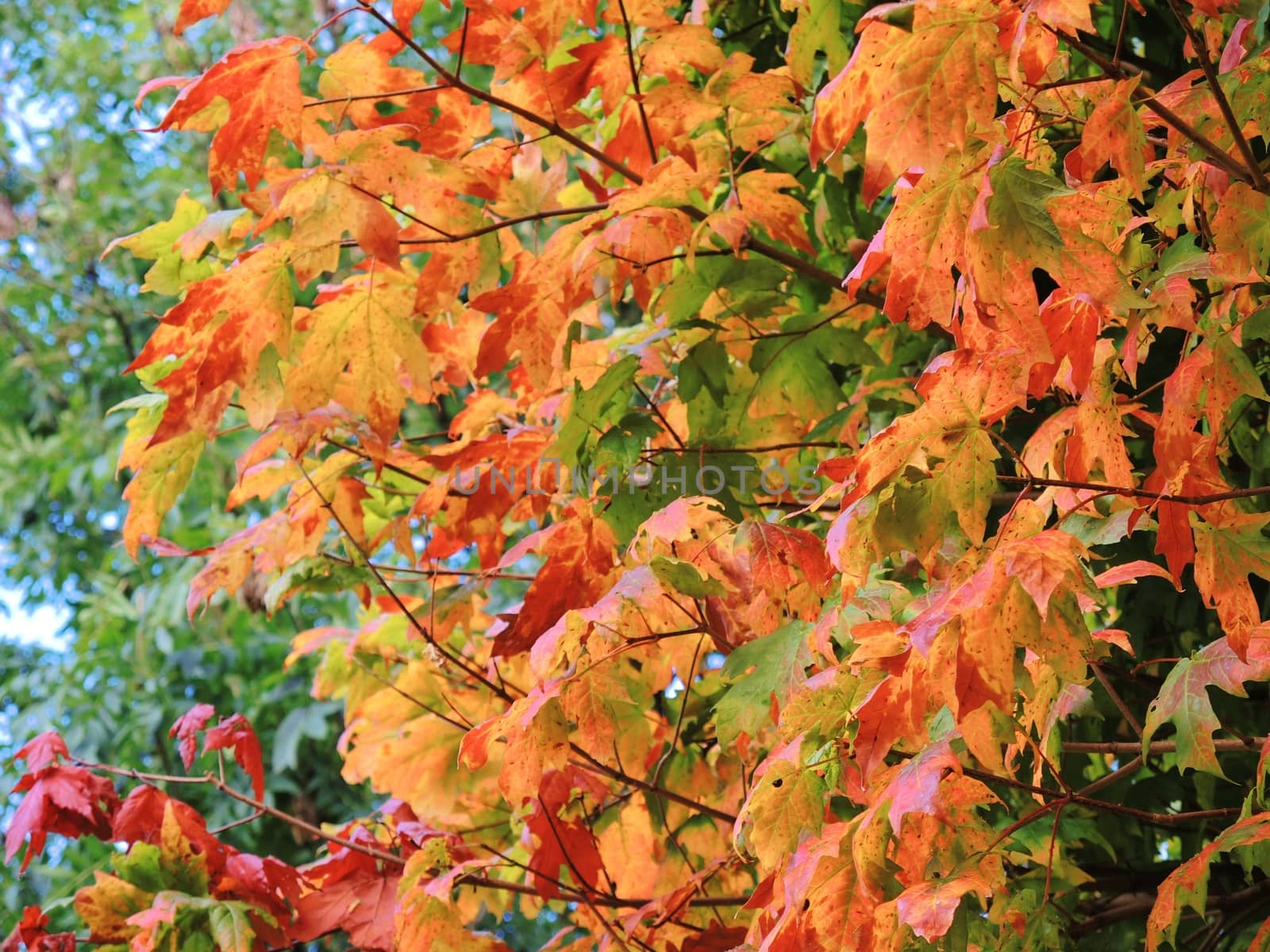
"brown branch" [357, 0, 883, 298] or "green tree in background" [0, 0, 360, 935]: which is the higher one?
"brown branch" [357, 0, 883, 298]

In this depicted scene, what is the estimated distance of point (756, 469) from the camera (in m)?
2.15

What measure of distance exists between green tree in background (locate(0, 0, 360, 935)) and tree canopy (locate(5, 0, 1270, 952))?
8.40 feet

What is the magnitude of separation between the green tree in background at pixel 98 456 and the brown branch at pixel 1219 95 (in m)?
4.04

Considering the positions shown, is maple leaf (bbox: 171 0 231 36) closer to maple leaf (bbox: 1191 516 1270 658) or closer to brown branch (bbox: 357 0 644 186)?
brown branch (bbox: 357 0 644 186)

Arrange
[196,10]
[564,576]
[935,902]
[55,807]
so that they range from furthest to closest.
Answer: [55,807] → [564,576] → [196,10] → [935,902]

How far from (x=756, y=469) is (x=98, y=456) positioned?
178 inches

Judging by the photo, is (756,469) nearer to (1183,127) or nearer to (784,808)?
(784,808)

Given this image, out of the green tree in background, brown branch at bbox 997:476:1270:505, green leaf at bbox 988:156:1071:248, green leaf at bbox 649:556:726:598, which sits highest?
green leaf at bbox 988:156:1071:248

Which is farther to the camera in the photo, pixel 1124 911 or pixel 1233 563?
pixel 1124 911

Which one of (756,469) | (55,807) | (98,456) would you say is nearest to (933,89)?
(756,469)

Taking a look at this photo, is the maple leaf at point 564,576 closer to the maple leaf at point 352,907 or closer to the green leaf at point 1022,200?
the maple leaf at point 352,907

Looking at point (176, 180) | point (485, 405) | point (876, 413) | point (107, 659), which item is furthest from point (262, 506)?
point (876, 413)

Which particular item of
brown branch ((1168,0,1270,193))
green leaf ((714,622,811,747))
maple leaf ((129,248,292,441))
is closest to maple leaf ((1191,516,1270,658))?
brown branch ((1168,0,1270,193))

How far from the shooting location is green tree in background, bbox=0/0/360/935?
507 centimetres
